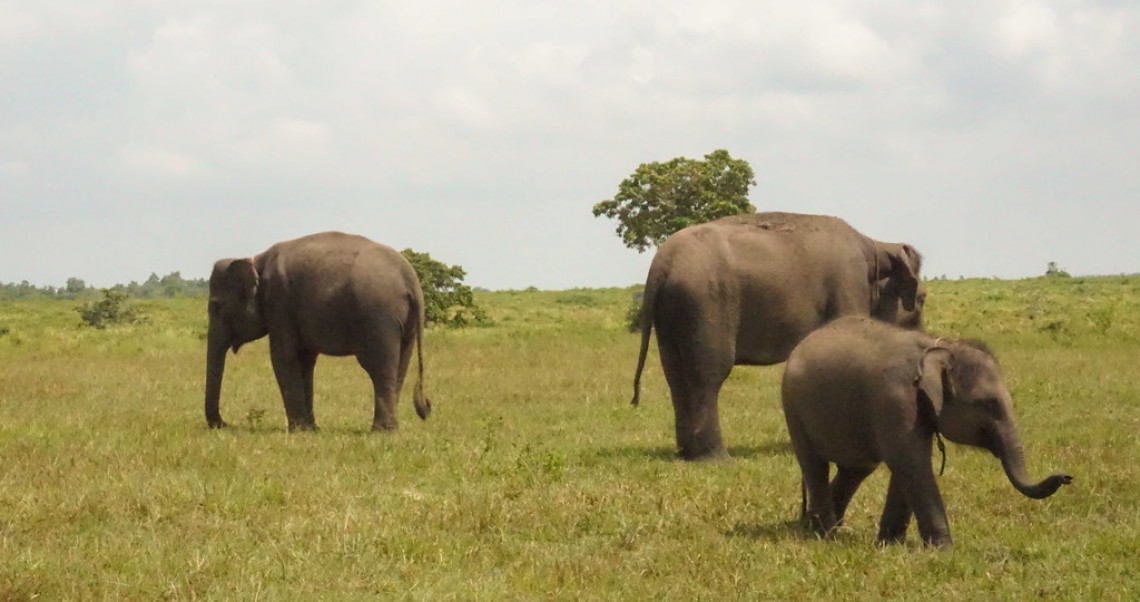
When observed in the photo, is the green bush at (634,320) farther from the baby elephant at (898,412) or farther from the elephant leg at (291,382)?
the baby elephant at (898,412)

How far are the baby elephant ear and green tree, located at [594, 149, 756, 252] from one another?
124ft

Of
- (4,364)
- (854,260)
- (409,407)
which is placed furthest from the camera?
(4,364)

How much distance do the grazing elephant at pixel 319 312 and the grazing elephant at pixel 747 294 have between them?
3402mm

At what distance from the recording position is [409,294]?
585 inches

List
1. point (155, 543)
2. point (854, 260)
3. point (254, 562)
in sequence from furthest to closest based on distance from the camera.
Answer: point (854, 260)
point (155, 543)
point (254, 562)

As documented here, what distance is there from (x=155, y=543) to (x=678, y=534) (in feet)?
11.5

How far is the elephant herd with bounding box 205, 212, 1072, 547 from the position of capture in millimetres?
8094

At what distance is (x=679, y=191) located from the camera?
154 feet

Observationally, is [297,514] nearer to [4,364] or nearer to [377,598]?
[377,598]

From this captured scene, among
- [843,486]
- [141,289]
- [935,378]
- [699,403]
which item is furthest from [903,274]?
[141,289]

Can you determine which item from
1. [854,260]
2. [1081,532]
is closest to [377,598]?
[1081,532]

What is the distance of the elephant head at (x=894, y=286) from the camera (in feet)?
44.1

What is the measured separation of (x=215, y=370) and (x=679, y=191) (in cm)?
3299

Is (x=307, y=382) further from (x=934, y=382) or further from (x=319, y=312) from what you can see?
(x=934, y=382)
